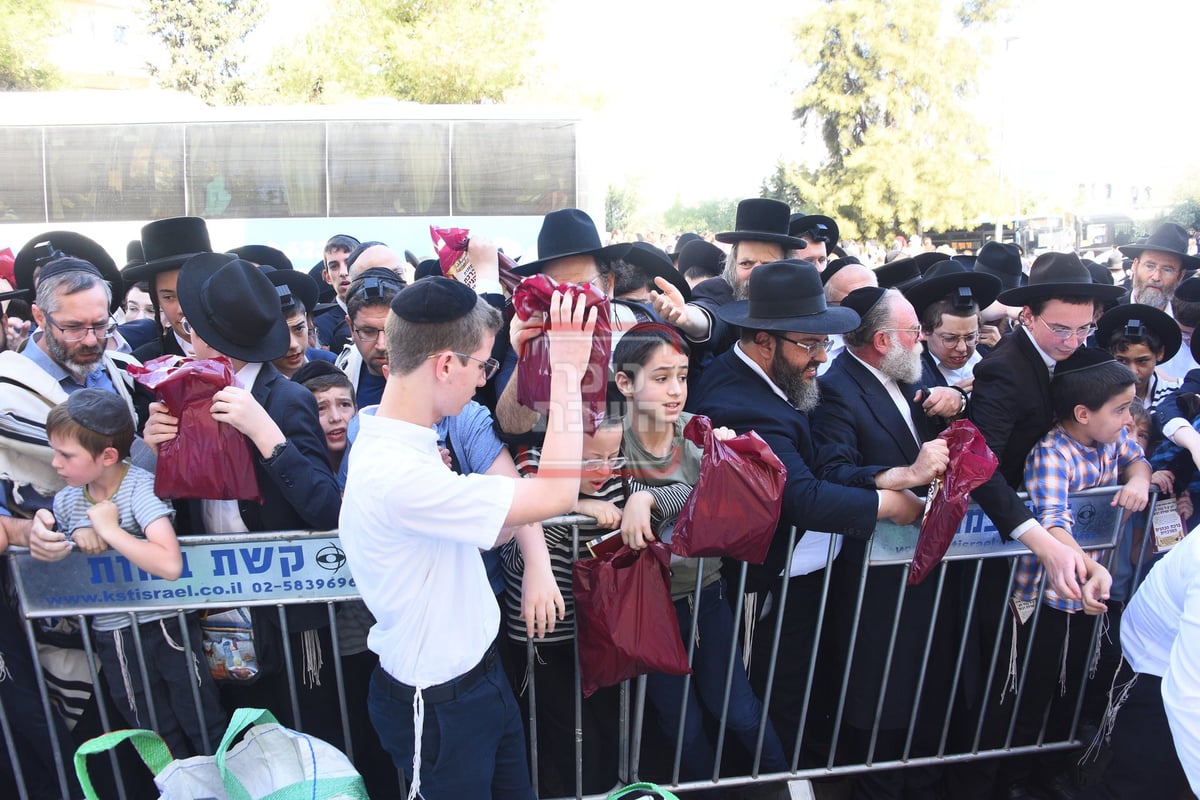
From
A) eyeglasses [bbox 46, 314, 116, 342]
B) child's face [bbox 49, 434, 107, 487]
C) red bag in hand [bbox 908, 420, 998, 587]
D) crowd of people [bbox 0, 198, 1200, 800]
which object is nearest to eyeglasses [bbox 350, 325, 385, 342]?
crowd of people [bbox 0, 198, 1200, 800]

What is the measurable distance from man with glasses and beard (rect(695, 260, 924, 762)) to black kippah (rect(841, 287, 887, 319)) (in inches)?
11.1

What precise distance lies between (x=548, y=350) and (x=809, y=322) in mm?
1454

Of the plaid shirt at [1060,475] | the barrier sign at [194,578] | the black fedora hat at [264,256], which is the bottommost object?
the barrier sign at [194,578]

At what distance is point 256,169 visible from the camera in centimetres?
1284

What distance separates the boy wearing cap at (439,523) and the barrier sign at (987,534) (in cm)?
140

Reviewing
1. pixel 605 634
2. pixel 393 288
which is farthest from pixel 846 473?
pixel 393 288

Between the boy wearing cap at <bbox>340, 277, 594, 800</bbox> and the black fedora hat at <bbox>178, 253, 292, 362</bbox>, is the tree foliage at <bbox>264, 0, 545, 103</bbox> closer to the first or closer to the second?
the black fedora hat at <bbox>178, 253, 292, 362</bbox>

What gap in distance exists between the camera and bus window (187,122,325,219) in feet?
41.8

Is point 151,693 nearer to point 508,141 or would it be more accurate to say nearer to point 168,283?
point 168,283

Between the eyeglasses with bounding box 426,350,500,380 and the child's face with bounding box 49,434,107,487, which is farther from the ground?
the eyeglasses with bounding box 426,350,500,380

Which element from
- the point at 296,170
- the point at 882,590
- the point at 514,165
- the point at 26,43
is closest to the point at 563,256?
the point at 882,590

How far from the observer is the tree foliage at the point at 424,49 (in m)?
21.3

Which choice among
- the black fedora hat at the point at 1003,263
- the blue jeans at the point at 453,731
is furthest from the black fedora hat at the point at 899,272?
the blue jeans at the point at 453,731

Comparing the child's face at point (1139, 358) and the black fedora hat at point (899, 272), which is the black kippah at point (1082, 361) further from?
the black fedora hat at point (899, 272)
